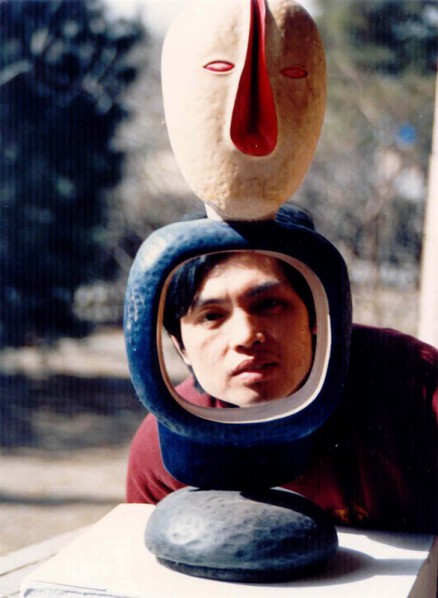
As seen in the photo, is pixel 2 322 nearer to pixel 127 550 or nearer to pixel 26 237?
pixel 26 237

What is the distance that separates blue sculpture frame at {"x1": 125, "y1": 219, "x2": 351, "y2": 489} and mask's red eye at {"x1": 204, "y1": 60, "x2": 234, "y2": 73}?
0.55 ft

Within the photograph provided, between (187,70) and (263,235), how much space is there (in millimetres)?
201

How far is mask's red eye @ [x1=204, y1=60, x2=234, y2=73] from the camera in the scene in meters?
0.93

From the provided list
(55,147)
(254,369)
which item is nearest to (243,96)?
(254,369)

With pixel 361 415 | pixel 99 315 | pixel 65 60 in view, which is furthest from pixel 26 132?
pixel 361 415

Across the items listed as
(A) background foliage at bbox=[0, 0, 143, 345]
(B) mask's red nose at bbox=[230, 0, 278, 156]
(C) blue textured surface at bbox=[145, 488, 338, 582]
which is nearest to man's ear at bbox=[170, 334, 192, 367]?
(C) blue textured surface at bbox=[145, 488, 338, 582]

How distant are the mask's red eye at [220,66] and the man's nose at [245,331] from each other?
285 millimetres

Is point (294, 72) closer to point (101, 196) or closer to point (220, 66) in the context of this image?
point (220, 66)

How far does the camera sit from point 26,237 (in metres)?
3.68

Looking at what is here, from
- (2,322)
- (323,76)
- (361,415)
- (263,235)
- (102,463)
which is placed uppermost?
(323,76)

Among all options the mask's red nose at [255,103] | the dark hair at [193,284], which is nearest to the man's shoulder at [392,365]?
the dark hair at [193,284]

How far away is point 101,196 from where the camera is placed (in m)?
3.88

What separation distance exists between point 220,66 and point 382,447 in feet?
1.84

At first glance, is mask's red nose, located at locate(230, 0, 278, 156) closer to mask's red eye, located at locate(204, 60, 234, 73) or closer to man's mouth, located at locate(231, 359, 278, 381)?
mask's red eye, located at locate(204, 60, 234, 73)
